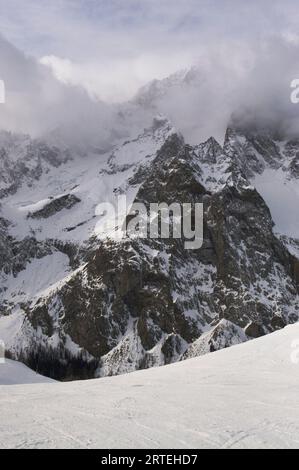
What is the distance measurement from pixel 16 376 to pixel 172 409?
45.4m

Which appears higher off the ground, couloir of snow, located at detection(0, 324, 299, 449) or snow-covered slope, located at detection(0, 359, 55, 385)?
snow-covered slope, located at detection(0, 359, 55, 385)

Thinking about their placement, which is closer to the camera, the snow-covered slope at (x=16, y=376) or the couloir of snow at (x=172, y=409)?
the couloir of snow at (x=172, y=409)

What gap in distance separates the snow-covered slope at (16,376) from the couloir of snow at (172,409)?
22650 mm

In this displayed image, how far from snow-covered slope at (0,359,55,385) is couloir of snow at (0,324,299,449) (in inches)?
892

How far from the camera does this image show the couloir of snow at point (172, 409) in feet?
92.5

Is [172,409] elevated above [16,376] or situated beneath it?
situated beneath

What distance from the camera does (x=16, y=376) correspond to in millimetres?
77250

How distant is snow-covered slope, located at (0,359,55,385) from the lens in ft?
239

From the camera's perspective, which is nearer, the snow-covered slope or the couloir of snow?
the couloir of snow

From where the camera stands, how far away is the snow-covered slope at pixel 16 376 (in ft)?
239

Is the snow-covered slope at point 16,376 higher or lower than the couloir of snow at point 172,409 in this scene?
higher

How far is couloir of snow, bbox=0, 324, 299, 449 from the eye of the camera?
28203 millimetres

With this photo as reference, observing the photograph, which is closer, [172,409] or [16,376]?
[172,409]

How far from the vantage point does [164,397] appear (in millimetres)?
39406
